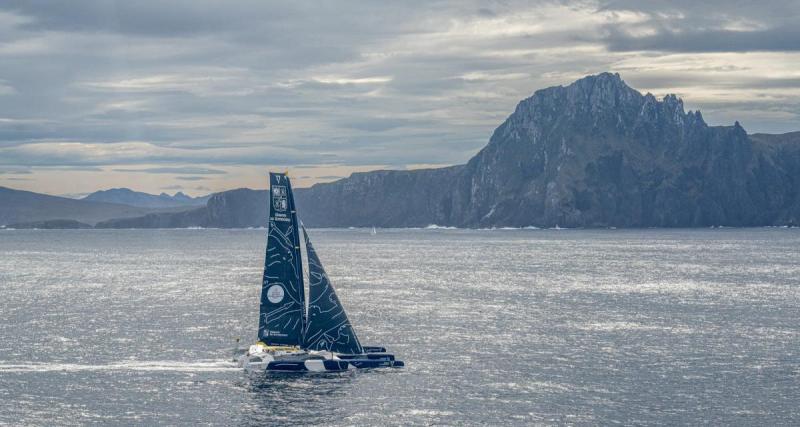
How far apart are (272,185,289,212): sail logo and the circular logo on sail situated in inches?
230

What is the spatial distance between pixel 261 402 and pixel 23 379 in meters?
19.4

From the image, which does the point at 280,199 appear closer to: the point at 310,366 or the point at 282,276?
the point at 282,276

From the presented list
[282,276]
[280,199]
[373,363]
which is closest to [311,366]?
[373,363]

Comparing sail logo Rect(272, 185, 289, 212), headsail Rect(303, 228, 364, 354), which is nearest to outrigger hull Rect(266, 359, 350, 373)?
headsail Rect(303, 228, 364, 354)

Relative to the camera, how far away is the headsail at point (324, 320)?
6831cm

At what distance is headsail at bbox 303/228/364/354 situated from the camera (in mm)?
68312

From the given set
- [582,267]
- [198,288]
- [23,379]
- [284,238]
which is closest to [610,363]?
[284,238]

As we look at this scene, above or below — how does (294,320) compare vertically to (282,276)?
below

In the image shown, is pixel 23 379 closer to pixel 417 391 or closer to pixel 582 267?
pixel 417 391

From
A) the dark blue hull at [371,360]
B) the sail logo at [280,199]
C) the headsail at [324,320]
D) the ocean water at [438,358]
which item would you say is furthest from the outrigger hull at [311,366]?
the sail logo at [280,199]

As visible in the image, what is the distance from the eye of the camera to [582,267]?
188 metres

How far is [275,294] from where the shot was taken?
67438 mm

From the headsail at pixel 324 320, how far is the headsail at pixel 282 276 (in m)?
0.82

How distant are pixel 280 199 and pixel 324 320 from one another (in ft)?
32.1
